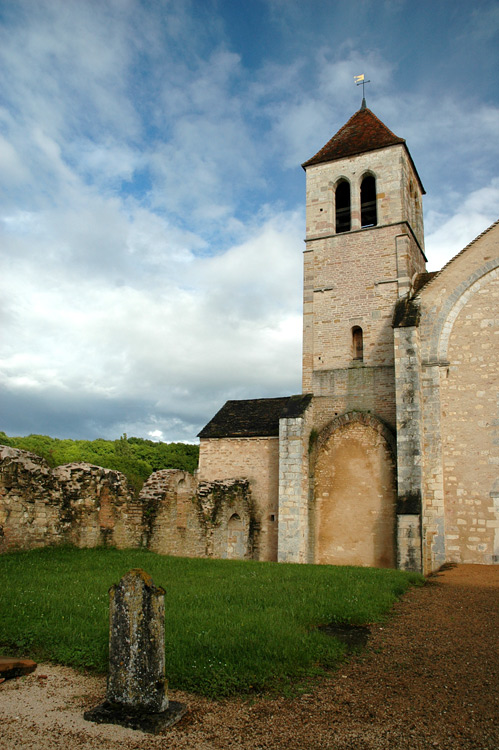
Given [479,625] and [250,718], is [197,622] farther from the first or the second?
[479,625]

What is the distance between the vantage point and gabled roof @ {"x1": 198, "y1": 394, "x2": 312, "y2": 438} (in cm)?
1816

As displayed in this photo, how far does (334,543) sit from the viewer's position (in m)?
Answer: 16.6

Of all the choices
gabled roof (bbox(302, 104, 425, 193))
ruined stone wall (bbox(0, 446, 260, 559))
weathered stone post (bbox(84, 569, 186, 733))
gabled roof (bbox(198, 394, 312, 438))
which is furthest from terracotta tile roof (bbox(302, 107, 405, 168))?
weathered stone post (bbox(84, 569, 186, 733))

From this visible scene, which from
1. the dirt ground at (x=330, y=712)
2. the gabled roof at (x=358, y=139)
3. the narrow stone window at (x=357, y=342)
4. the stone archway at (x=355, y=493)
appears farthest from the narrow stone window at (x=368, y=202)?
the dirt ground at (x=330, y=712)

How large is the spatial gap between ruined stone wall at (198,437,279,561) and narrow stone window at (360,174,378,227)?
368 inches

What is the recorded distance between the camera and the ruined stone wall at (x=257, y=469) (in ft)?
59.3

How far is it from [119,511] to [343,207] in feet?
49.0

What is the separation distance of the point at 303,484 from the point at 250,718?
13.1 meters

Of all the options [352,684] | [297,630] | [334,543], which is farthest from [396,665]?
[334,543]

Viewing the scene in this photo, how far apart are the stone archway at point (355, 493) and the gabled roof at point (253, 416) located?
4.78 feet

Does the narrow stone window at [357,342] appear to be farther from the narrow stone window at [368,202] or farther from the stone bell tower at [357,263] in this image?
the narrow stone window at [368,202]

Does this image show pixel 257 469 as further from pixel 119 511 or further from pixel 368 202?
pixel 368 202

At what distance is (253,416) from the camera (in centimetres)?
2044

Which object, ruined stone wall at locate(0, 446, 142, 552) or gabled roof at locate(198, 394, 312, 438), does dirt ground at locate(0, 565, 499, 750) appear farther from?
gabled roof at locate(198, 394, 312, 438)
